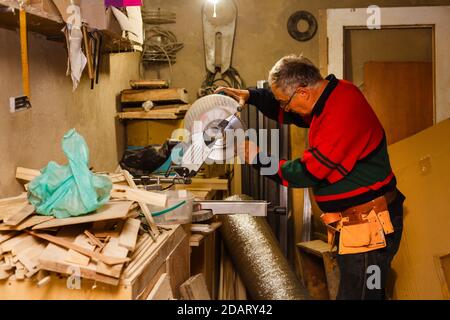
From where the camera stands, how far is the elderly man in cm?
227

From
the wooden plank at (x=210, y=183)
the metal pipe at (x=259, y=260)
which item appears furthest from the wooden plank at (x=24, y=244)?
the wooden plank at (x=210, y=183)

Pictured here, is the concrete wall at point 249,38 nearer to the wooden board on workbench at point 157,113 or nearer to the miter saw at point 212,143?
the wooden board on workbench at point 157,113

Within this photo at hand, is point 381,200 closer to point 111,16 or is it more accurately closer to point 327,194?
point 327,194

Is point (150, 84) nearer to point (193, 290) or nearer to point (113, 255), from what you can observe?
point (193, 290)

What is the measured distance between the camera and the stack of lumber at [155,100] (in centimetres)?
381

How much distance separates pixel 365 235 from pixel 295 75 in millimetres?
796

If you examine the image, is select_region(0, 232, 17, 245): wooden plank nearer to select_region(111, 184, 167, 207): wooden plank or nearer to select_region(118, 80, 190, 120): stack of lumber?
select_region(111, 184, 167, 207): wooden plank

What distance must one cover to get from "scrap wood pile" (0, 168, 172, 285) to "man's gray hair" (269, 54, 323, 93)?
2.67ft

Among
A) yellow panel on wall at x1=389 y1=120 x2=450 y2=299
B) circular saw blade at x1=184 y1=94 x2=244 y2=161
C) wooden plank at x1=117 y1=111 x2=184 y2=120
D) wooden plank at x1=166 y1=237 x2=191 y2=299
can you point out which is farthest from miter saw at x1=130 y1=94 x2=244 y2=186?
yellow panel on wall at x1=389 y1=120 x2=450 y2=299

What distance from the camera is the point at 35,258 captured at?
1639mm

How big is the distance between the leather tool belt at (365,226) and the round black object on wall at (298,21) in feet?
7.12

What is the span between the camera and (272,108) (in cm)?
288
